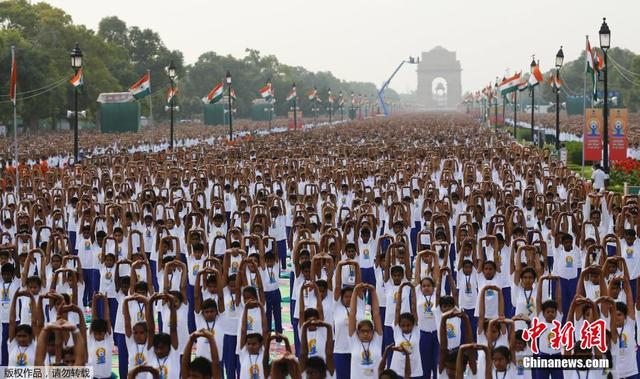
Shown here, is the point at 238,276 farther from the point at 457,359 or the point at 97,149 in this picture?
the point at 97,149

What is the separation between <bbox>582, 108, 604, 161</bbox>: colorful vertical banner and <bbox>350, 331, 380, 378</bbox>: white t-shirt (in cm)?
2213

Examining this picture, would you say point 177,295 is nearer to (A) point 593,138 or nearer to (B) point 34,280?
(B) point 34,280

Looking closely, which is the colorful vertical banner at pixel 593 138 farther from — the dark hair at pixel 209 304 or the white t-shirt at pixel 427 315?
the dark hair at pixel 209 304

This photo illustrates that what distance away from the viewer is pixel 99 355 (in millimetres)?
8883

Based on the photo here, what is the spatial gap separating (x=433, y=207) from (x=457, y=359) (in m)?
9.41

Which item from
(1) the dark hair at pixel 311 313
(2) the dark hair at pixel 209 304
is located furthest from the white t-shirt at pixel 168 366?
(1) the dark hair at pixel 311 313

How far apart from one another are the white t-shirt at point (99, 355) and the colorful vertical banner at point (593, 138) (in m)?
22.7

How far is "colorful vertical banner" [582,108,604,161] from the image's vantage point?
29156 mm

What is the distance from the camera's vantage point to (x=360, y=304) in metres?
9.42

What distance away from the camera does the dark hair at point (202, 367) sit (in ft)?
23.5

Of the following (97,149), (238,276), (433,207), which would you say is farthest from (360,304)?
(97,149)

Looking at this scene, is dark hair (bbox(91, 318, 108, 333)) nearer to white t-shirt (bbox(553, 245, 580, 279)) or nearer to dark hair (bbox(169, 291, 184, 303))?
dark hair (bbox(169, 291, 184, 303))

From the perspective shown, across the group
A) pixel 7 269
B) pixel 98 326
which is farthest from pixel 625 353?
pixel 7 269

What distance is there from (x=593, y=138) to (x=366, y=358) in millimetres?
22413
